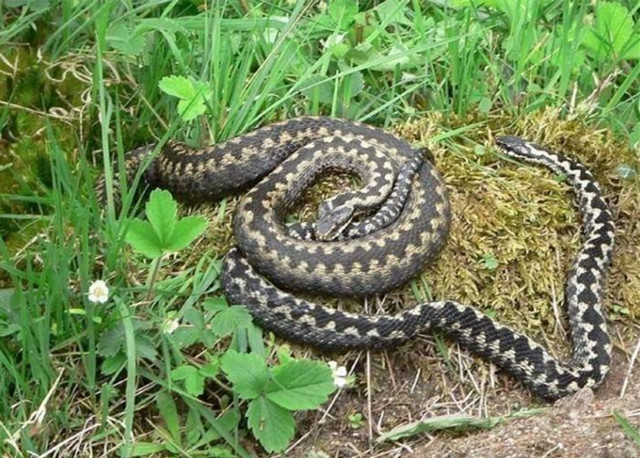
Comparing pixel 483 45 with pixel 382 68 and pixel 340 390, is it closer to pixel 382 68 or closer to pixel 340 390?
pixel 382 68

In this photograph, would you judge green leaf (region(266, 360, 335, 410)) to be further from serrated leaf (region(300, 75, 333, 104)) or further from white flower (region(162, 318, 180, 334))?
serrated leaf (region(300, 75, 333, 104))

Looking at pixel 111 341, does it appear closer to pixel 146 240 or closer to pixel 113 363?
pixel 113 363

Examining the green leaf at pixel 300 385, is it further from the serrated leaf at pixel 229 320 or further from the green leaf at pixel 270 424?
the serrated leaf at pixel 229 320

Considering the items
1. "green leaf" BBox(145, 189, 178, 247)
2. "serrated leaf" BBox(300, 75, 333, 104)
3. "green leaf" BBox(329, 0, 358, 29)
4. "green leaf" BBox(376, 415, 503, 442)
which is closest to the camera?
"green leaf" BBox(145, 189, 178, 247)

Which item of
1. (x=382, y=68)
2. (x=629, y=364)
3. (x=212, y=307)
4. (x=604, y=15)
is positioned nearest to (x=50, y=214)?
(x=212, y=307)

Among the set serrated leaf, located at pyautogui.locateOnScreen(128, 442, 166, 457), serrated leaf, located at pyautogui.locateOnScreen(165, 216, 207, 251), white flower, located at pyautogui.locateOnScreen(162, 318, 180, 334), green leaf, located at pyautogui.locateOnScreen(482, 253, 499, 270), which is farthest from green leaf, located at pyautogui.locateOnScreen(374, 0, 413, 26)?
serrated leaf, located at pyautogui.locateOnScreen(128, 442, 166, 457)

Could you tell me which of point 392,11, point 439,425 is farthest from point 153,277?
point 392,11

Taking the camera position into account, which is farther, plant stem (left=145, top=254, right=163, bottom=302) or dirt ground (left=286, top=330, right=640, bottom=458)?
plant stem (left=145, top=254, right=163, bottom=302)
